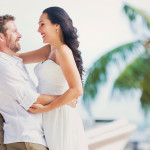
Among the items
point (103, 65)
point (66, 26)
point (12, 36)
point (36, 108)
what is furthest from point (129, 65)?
point (36, 108)

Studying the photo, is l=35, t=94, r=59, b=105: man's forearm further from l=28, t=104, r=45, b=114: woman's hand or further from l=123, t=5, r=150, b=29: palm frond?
l=123, t=5, r=150, b=29: palm frond

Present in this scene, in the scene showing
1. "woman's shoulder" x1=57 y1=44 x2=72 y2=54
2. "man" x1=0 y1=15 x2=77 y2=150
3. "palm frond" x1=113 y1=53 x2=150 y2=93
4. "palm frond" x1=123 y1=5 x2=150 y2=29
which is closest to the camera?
"man" x1=0 y1=15 x2=77 y2=150

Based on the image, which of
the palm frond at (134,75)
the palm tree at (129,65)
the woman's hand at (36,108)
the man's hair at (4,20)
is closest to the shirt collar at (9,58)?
the man's hair at (4,20)

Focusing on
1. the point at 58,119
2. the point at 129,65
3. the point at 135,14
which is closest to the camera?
the point at 58,119

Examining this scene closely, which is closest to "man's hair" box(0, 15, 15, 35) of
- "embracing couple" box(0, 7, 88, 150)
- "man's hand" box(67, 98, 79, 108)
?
"embracing couple" box(0, 7, 88, 150)

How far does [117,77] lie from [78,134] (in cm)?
648

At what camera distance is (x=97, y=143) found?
399 cm

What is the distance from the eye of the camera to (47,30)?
2.27 m

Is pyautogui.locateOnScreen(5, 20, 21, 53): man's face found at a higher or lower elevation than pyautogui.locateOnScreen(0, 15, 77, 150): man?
higher

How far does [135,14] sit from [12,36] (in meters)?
7.05

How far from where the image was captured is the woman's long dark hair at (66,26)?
2273 millimetres

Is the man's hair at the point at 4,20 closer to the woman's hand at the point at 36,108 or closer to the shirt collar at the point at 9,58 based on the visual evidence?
the shirt collar at the point at 9,58

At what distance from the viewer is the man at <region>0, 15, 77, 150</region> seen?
6.64ft

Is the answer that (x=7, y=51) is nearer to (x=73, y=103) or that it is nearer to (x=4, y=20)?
(x=4, y=20)
